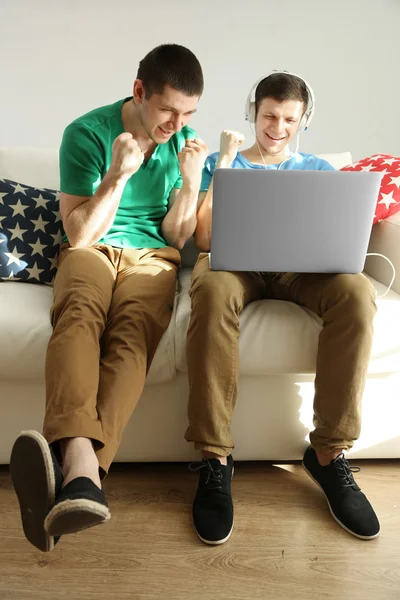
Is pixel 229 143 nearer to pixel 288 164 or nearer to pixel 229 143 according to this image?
pixel 229 143

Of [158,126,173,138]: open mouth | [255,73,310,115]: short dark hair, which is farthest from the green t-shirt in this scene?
[255,73,310,115]: short dark hair

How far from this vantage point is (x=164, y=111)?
1.52 meters

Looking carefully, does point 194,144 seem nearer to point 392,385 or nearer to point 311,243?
point 311,243

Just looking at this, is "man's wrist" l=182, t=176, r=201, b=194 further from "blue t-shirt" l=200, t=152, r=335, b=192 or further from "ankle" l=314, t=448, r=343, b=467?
"ankle" l=314, t=448, r=343, b=467

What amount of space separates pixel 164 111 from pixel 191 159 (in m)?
0.15

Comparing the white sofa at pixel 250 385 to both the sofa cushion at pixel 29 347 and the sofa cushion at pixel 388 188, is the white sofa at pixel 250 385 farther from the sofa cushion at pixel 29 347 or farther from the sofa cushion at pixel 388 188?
the sofa cushion at pixel 388 188

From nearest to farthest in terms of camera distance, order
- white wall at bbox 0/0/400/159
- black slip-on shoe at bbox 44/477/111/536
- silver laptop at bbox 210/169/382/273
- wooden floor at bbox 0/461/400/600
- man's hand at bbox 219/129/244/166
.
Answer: black slip-on shoe at bbox 44/477/111/536 → wooden floor at bbox 0/461/400/600 → silver laptop at bbox 210/169/382/273 → man's hand at bbox 219/129/244/166 → white wall at bbox 0/0/400/159

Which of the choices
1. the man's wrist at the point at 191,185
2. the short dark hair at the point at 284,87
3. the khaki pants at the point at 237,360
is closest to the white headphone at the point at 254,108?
the short dark hair at the point at 284,87

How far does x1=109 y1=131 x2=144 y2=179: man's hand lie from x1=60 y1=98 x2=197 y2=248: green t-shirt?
0.15 m

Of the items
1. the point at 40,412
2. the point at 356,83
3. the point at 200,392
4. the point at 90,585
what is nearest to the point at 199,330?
the point at 200,392

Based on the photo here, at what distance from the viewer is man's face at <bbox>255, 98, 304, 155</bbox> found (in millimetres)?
1684

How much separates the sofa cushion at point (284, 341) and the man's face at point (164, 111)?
48 cm

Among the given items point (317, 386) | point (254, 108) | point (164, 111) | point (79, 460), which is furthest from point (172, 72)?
point (79, 460)

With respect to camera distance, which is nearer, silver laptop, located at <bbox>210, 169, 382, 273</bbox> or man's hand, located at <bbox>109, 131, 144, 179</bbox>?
silver laptop, located at <bbox>210, 169, 382, 273</bbox>
